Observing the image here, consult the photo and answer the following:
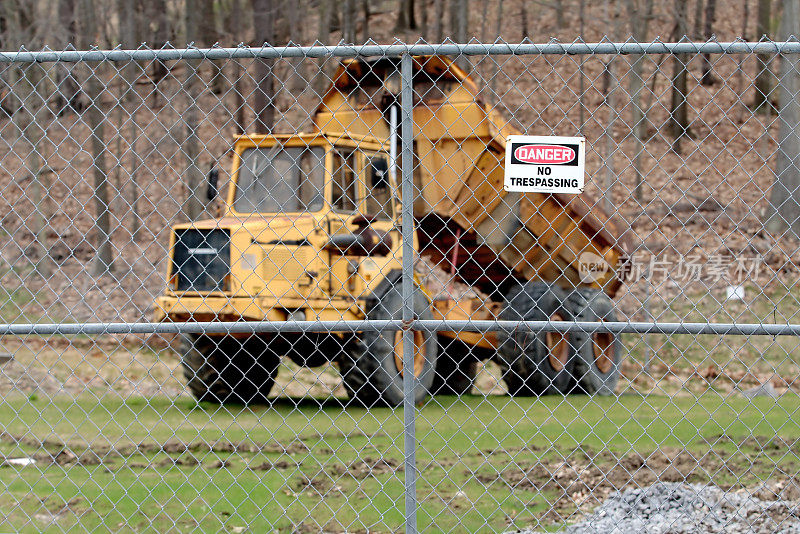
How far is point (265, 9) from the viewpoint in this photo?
18641 millimetres

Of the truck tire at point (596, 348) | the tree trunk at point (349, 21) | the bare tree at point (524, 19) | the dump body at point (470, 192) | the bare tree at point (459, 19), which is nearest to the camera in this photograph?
the dump body at point (470, 192)

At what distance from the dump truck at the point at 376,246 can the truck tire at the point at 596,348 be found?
0.10 feet

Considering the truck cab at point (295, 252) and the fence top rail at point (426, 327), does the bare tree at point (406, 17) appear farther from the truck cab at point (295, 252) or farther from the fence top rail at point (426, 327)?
the fence top rail at point (426, 327)

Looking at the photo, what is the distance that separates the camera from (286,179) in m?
8.75

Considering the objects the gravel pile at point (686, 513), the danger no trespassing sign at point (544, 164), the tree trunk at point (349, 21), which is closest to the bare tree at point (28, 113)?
the tree trunk at point (349, 21)

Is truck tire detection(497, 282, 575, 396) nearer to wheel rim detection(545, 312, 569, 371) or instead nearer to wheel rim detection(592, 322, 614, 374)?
wheel rim detection(545, 312, 569, 371)

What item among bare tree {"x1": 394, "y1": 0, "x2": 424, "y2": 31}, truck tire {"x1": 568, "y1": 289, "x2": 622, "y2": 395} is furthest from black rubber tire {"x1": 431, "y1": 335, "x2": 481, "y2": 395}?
bare tree {"x1": 394, "y1": 0, "x2": 424, "y2": 31}

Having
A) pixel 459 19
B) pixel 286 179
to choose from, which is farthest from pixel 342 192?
pixel 459 19

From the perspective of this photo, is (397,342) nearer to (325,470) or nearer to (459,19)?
(325,470)

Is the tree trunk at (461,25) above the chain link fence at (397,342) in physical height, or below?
above

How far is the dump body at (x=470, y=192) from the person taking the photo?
9.44m

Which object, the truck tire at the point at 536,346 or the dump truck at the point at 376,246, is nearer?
the dump truck at the point at 376,246

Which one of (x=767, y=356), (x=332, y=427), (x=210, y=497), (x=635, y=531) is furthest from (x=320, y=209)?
(x=767, y=356)

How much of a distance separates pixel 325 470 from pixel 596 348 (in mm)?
5735
